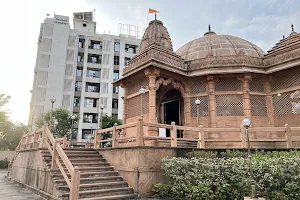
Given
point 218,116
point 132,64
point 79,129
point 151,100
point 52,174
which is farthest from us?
point 79,129

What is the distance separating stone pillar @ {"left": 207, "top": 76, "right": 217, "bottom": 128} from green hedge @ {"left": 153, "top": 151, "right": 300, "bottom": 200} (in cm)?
435

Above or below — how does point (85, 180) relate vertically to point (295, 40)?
below

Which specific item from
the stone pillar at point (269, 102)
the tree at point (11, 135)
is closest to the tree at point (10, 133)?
the tree at point (11, 135)


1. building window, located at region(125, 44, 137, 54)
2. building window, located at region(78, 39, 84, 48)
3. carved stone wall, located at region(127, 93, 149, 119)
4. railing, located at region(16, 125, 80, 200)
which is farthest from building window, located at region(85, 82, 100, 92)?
carved stone wall, located at region(127, 93, 149, 119)

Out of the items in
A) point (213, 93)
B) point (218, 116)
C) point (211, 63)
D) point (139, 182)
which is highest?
point (211, 63)

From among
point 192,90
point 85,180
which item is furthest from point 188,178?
point 192,90

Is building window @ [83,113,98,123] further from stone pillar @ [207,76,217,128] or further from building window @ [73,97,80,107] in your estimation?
stone pillar @ [207,76,217,128]

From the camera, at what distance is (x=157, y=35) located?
15.9 meters

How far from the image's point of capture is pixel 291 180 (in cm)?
625

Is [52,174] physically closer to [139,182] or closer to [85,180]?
[85,180]

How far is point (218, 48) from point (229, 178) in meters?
11.6

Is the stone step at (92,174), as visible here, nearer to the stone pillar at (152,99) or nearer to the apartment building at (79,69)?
the stone pillar at (152,99)

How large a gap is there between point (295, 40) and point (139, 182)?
12.9 m

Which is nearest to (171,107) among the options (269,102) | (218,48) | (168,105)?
(168,105)
